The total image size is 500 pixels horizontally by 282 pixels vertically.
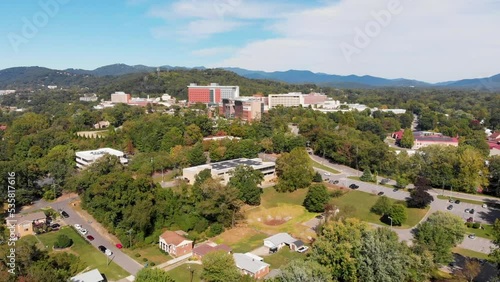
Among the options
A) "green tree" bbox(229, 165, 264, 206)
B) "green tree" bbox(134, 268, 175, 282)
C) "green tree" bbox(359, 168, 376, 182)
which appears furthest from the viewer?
"green tree" bbox(359, 168, 376, 182)

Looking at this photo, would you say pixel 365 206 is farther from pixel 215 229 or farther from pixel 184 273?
pixel 184 273

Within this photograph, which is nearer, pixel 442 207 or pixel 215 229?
pixel 215 229

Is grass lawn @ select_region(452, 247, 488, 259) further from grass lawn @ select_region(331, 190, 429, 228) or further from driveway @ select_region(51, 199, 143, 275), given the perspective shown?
driveway @ select_region(51, 199, 143, 275)

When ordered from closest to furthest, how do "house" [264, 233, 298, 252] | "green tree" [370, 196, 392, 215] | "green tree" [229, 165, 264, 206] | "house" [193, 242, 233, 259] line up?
"house" [193, 242, 233, 259] < "house" [264, 233, 298, 252] < "green tree" [370, 196, 392, 215] < "green tree" [229, 165, 264, 206]

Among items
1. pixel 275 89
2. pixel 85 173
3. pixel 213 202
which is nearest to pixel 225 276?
pixel 213 202

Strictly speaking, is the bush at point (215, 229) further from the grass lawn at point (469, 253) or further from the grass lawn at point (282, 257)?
the grass lawn at point (469, 253)

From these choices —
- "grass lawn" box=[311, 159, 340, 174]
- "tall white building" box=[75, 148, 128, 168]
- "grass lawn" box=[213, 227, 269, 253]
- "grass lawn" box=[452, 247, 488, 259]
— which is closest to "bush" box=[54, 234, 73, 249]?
"grass lawn" box=[213, 227, 269, 253]

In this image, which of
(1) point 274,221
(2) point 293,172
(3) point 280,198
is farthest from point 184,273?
(2) point 293,172
